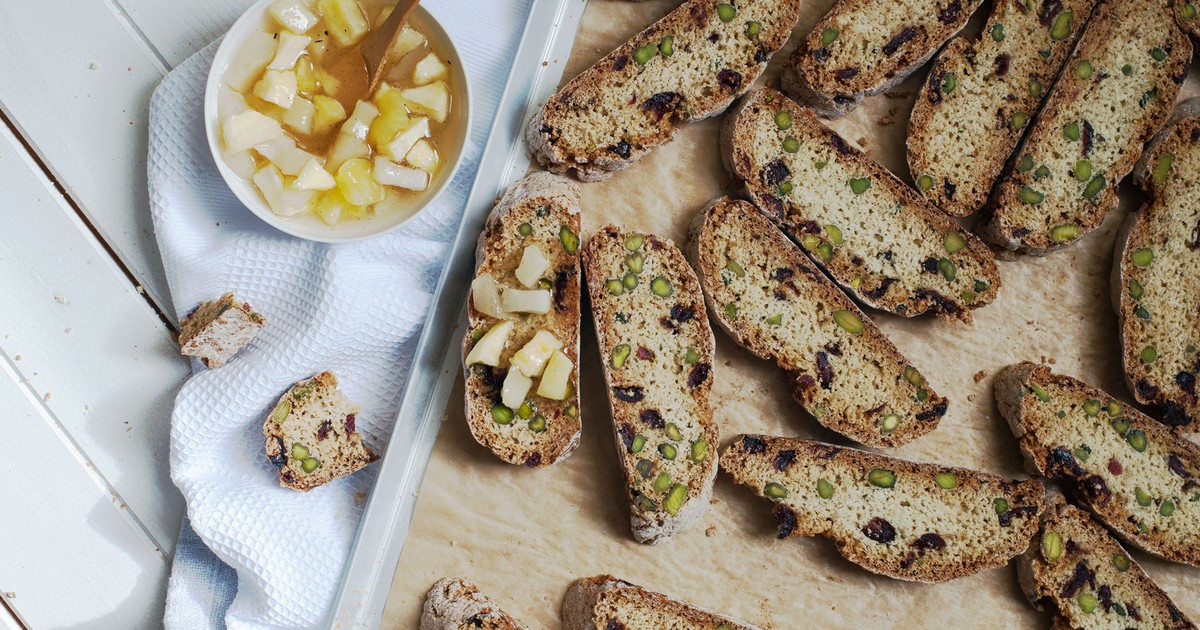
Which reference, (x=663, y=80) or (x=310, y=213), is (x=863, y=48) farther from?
(x=310, y=213)

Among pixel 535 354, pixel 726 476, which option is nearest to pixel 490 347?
pixel 535 354

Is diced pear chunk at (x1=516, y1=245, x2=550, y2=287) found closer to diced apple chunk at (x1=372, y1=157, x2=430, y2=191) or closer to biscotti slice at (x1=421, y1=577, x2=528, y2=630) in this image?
diced apple chunk at (x1=372, y1=157, x2=430, y2=191)

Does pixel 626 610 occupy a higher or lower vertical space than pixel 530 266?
lower

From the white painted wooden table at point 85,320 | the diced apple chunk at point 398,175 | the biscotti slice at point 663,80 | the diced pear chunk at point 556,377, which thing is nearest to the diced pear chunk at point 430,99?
the diced apple chunk at point 398,175

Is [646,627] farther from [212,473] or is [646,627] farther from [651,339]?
[212,473]

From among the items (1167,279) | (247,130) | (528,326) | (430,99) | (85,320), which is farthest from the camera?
(1167,279)
